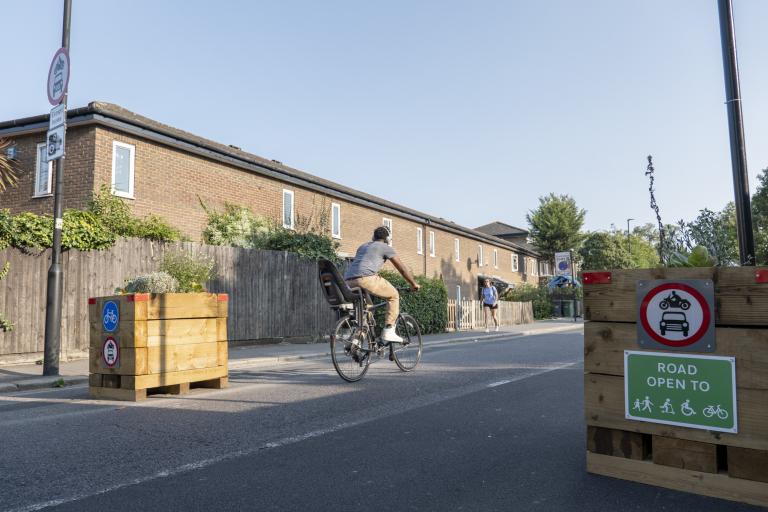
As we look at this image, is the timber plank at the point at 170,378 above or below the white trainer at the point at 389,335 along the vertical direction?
below

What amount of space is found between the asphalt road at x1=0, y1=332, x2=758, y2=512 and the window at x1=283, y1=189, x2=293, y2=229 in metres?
14.9

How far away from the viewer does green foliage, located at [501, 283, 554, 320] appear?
38281 millimetres

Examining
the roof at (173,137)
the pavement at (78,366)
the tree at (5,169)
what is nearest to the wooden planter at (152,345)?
the pavement at (78,366)

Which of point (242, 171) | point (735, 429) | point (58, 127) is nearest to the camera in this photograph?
point (735, 429)

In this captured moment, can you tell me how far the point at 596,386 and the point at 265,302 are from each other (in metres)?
12.0

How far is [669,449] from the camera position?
340 centimetres

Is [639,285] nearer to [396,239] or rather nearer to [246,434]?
[246,434]

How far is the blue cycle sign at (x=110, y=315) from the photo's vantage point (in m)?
6.96

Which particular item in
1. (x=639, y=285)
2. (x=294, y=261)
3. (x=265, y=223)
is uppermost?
(x=265, y=223)

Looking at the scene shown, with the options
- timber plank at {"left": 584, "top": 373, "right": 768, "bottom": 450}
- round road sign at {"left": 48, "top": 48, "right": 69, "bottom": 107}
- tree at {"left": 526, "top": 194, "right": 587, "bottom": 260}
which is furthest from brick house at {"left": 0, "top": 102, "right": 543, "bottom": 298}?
tree at {"left": 526, "top": 194, "right": 587, "bottom": 260}

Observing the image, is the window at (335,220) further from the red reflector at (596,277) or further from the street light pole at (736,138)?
the red reflector at (596,277)

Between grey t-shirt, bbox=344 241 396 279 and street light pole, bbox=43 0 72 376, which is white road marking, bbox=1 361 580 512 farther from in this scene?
street light pole, bbox=43 0 72 376

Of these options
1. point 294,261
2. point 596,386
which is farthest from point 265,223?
point 596,386

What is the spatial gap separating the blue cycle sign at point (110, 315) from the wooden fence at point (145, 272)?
407 centimetres
